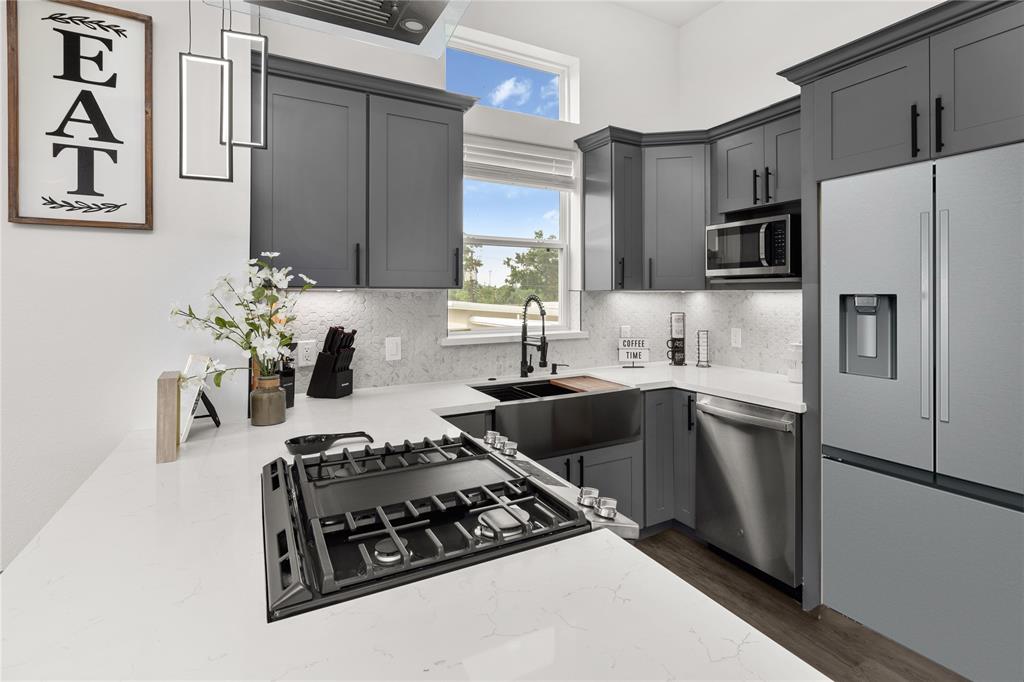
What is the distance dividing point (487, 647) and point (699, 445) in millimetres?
2523

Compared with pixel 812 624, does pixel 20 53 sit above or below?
above

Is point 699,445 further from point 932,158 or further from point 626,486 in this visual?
point 932,158

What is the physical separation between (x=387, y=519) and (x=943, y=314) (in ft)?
7.01

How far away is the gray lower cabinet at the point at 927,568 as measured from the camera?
1786 millimetres

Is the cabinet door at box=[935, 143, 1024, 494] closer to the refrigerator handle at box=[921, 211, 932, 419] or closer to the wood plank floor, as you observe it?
the refrigerator handle at box=[921, 211, 932, 419]

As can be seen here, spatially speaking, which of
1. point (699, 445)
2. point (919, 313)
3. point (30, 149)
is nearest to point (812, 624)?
point (699, 445)

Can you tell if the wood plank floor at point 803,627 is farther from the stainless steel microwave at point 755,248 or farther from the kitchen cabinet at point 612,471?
the stainless steel microwave at point 755,248

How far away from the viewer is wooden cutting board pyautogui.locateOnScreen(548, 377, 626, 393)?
2920 mm

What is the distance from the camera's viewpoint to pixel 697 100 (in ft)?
12.7

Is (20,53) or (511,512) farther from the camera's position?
(20,53)

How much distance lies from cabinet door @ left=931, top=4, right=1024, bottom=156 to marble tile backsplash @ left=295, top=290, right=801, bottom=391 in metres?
1.36

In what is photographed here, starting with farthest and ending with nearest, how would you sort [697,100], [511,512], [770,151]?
[697,100]
[770,151]
[511,512]

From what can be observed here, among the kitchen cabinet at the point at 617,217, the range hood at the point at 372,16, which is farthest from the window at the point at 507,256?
the range hood at the point at 372,16

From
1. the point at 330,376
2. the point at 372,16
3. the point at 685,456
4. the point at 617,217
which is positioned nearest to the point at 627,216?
the point at 617,217
